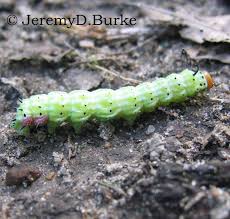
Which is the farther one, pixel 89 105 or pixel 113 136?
pixel 113 136

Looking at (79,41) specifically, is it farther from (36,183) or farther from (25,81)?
(36,183)

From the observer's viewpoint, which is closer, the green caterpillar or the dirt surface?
the dirt surface

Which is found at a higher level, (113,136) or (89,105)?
(89,105)

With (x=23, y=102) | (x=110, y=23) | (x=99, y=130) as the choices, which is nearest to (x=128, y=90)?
(x=99, y=130)

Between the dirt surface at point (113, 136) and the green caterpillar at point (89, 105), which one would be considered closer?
the dirt surface at point (113, 136)
